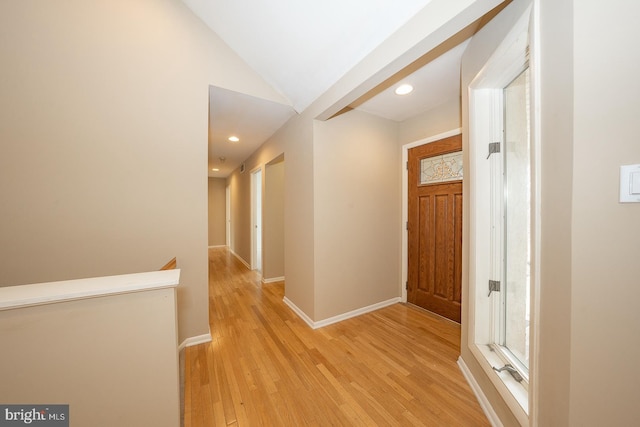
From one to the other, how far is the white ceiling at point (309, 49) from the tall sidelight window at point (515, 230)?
68 centimetres

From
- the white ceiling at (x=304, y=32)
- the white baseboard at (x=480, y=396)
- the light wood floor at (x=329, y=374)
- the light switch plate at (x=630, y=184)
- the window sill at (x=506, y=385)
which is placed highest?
the white ceiling at (x=304, y=32)

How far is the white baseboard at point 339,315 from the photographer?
93.7 inches

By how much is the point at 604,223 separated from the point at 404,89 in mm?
1993

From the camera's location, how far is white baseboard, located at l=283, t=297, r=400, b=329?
7.80ft

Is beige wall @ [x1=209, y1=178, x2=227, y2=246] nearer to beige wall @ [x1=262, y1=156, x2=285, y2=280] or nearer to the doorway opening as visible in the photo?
the doorway opening

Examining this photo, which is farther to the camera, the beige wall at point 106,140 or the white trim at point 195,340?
the white trim at point 195,340

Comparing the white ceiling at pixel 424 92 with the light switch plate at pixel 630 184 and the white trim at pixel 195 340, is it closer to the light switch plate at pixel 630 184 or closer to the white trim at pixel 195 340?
the light switch plate at pixel 630 184

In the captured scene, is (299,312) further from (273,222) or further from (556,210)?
(556,210)

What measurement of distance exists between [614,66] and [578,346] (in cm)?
90

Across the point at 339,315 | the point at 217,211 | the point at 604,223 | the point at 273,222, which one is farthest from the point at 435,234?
the point at 217,211

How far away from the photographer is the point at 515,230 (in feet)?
4.46

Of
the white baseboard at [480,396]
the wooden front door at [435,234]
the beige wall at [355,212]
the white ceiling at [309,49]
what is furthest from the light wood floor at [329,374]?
the white ceiling at [309,49]

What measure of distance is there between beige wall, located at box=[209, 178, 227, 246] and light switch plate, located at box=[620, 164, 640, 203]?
8.22 m

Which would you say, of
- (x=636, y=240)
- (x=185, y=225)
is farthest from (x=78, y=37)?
(x=636, y=240)
